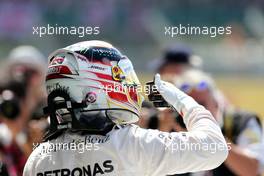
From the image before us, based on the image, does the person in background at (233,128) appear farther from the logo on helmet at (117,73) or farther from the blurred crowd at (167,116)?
the logo on helmet at (117,73)

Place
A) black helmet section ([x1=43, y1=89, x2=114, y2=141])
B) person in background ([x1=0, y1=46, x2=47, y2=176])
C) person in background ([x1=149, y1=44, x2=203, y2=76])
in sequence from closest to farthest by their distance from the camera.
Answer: black helmet section ([x1=43, y1=89, x2=114, y2=141]), person in background ([x1=0, y1=46, x2=47, y2=176]), person in background ([x1=149, y1=44, x2=203, y2=76])

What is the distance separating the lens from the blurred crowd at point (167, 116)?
14.2 ft

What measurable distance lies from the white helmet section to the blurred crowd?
Result: 0.62 metres

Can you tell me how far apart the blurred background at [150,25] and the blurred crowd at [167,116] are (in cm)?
1460

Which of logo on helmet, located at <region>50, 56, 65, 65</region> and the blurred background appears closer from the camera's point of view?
logo on helmet, located at <region>50, 56, 65, 65</region>

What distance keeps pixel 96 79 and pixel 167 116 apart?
118 cm

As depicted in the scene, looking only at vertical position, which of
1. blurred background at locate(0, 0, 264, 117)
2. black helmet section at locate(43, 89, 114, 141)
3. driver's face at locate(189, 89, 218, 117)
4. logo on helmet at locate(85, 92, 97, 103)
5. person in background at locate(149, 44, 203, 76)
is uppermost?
blurred background at locate(0, 0, 264, 117)

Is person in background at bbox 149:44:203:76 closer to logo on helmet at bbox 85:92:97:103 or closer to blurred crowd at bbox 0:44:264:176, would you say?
blurred crowd at bbox 0:44:264:176

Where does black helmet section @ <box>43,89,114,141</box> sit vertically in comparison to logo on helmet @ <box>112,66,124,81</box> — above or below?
below

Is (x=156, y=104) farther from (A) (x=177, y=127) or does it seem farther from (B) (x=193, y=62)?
(B) (x=193, y=62)

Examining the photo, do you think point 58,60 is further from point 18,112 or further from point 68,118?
point 18,112

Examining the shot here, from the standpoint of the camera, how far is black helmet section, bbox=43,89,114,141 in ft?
10.2

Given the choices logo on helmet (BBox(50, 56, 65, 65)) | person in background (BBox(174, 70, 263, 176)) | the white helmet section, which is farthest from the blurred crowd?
logo on helmet (BBox(50, 56, 65, 65))

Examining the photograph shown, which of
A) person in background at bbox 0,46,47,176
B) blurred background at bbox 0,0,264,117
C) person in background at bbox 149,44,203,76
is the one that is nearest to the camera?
person in background at bbox 0,46,47,176
